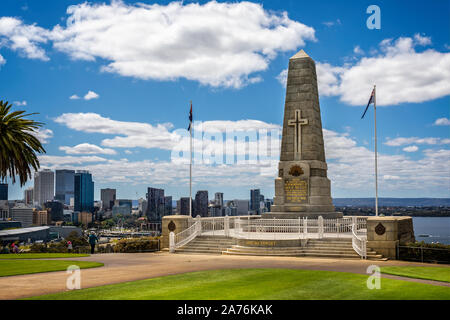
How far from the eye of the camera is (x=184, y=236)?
2528 centimetres

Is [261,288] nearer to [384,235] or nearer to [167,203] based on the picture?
[384,235]

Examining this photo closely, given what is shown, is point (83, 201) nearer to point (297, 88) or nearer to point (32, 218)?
point (32, 218)

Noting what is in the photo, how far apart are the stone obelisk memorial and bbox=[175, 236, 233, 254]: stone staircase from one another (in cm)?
595

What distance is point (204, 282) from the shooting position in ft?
43.7

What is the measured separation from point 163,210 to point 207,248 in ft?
306

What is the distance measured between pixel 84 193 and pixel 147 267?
172 m

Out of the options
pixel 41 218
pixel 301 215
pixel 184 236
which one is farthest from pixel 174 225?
pixel 41 218

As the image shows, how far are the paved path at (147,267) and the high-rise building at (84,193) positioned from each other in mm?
155841

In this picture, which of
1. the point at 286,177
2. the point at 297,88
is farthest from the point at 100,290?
the point at 297,88

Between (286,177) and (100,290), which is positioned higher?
(286,177)

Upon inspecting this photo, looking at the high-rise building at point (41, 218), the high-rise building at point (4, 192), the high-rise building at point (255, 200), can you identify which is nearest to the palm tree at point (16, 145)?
the high-rise building at point (255, 200)

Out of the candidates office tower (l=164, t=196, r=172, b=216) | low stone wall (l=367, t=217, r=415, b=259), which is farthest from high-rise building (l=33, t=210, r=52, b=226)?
low stone wall (l=367, t=217, r=415, b=259)

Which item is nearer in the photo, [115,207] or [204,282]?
[204,282]

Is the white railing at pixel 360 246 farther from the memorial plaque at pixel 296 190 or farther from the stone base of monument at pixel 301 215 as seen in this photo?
the memorial plaque at pixel 296 190
